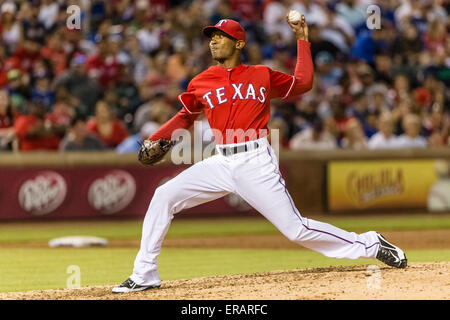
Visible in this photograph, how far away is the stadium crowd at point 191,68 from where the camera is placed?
14.0 m

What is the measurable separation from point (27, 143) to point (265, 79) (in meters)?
7.52

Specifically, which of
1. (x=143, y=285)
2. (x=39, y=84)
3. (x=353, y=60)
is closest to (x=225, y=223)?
(x=39, y=84)

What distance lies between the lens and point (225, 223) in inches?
523

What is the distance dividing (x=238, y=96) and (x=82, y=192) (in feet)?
22.9

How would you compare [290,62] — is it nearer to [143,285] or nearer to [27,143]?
[27,143]

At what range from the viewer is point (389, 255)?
692 centimetres

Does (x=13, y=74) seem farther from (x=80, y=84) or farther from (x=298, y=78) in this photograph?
(x=298, y=78)

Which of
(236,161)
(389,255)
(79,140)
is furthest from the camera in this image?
(79,140)

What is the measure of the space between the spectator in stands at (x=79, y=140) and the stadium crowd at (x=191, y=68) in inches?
0.7

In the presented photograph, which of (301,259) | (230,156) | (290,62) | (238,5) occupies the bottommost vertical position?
(301,259)

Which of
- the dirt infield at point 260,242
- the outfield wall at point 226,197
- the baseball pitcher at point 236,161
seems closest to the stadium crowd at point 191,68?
the outfield wall at point 226,197

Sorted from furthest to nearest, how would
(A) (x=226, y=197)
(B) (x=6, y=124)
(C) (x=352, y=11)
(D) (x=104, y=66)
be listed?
(C) (x=352, y=11), (D) (x=104, y=66), (A) (x=226, y=197), (B) (x=6, y=124)

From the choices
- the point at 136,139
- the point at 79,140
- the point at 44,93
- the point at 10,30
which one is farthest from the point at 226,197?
the point at 10,30

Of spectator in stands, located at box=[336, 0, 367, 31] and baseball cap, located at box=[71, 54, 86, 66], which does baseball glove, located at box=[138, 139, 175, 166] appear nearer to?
baseball cap, located at box=[71, 54, 86, 66]
